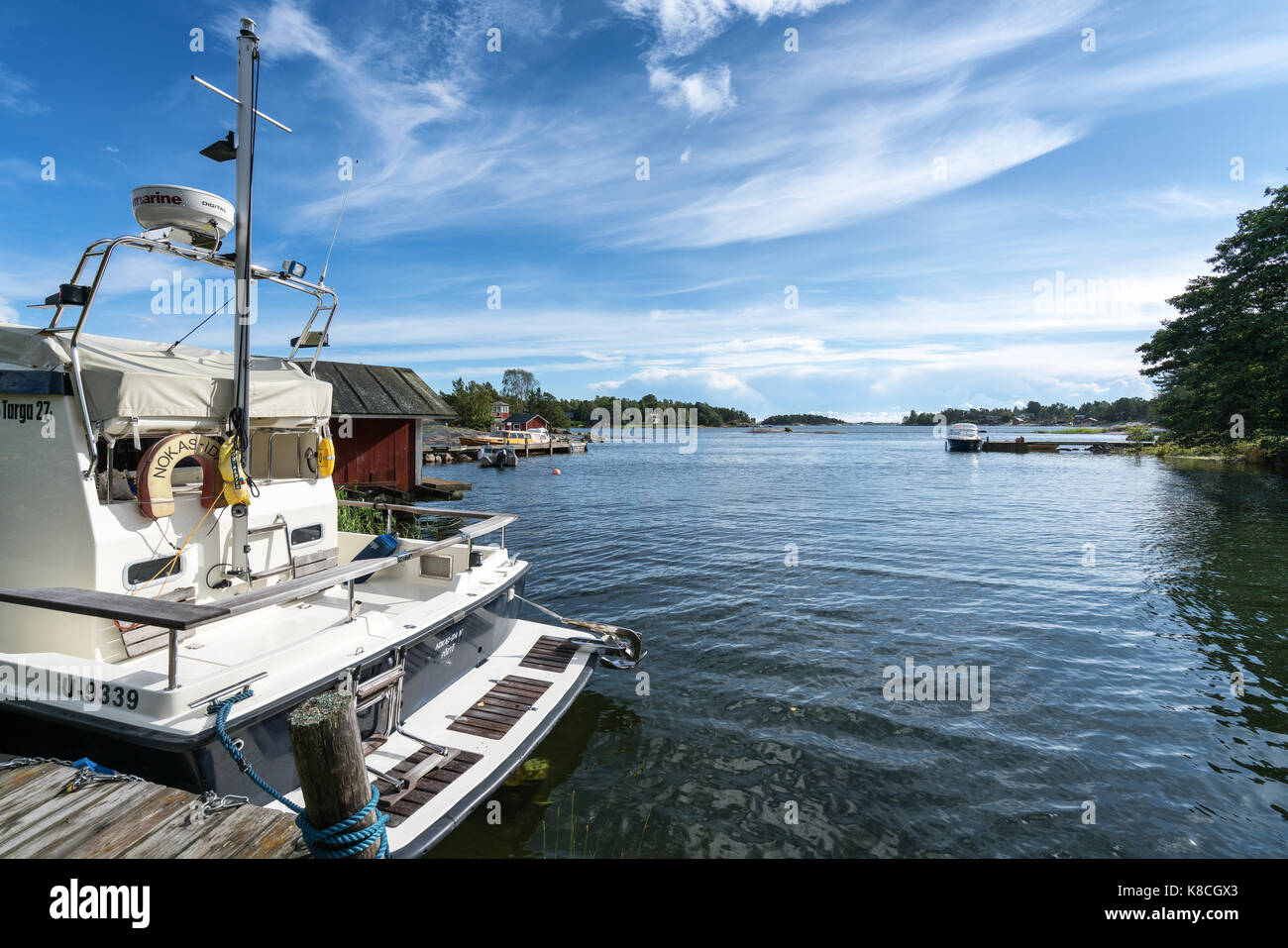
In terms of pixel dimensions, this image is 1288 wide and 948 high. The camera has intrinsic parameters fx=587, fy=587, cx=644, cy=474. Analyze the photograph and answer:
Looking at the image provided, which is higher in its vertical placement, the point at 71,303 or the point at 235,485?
the point at 71,303

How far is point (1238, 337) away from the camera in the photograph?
123 feet

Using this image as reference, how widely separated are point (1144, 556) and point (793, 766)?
1668cm

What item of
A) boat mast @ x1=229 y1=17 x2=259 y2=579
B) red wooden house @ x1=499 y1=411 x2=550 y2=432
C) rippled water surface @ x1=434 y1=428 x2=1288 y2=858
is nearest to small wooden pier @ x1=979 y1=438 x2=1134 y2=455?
rippled water surface @ x1=434 y1=428 x2=1288 y2=858

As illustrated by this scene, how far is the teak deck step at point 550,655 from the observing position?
316 inches

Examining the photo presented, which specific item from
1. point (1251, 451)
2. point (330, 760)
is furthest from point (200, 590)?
point (1251, 451)

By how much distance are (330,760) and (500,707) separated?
398 centimetres

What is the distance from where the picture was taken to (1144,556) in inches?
678

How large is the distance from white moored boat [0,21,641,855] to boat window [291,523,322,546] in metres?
0.03

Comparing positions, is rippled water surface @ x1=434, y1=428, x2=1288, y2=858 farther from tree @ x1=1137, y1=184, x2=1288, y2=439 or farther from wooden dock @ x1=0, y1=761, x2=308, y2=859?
tree @ x1=1137, y1=184, x2=1288, y2=439

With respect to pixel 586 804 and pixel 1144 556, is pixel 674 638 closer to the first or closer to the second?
pixel 586 804

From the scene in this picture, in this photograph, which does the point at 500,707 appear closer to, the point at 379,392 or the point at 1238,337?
the point at 379,392

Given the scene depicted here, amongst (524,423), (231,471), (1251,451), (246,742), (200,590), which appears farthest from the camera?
(524,423)

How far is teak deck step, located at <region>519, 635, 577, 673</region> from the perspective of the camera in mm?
8016

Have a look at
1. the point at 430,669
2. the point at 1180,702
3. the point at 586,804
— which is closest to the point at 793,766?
the point at 586,804
